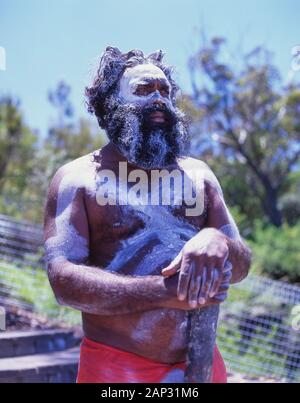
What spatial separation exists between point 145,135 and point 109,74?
10.7 inches

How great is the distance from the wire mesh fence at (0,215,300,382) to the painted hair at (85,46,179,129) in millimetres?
4623

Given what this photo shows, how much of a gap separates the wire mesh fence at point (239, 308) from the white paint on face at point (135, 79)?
473cm

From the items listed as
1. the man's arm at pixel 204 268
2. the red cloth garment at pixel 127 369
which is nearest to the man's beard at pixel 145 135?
the man's arm at pixel 204 268

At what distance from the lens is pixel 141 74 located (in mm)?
2266

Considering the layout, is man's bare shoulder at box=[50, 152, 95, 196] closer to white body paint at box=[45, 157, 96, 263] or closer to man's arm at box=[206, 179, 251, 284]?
white body paint at box=[45, 157, 96, 263]

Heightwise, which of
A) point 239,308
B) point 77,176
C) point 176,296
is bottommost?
point 239,308

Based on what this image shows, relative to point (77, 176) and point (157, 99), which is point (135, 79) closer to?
point (157, 99)

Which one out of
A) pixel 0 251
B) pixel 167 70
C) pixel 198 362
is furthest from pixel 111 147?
pixel 0 251

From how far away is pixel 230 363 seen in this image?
6.77 m

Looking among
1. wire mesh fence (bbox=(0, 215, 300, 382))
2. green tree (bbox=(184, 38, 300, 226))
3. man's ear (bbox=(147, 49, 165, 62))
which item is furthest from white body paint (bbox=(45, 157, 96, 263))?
green tree (bbox=(184, 38, 300, 226))

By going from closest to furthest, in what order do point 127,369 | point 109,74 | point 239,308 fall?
point 127,369
point 109,74
point 239,308

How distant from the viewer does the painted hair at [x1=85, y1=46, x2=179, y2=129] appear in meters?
2.31

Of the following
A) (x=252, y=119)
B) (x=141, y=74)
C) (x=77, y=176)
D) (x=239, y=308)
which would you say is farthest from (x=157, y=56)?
(x=252, y=119)

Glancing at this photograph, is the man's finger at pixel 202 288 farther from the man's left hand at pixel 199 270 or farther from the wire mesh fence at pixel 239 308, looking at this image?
the wire mesh fence at pixel 239 308
